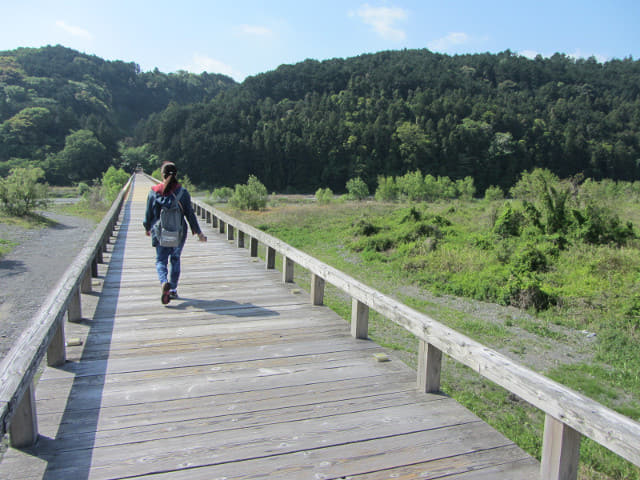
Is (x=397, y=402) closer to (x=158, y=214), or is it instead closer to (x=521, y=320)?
(x=158, y=214)

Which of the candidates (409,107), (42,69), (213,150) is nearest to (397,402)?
(213,150)

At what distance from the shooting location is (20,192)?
2322 cm

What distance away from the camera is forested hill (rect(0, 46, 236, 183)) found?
79938 mm

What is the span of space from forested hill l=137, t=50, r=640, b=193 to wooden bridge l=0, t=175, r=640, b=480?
82.1 meters

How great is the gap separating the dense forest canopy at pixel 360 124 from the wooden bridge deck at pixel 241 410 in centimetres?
8123

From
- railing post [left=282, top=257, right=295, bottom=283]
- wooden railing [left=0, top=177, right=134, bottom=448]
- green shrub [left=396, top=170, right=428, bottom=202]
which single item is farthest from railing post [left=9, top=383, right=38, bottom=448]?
green shrub [left=396, top=170, right=428, bottom=202]

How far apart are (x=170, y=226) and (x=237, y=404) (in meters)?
2.67

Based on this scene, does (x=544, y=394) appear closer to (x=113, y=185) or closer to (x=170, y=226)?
(x=170, y=226)

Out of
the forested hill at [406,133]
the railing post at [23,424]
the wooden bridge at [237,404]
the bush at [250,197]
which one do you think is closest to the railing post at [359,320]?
the wooden bridge at [237,404]

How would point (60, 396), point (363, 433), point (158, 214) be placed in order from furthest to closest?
1. point (158, 214)
2. point (60, 396)
3. point (363, 433)

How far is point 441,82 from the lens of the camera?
382 ft

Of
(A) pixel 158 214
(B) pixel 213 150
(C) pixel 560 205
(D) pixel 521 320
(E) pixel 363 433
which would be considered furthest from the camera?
(B) pixel 213 150

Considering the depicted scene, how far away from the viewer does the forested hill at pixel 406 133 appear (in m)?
86.9

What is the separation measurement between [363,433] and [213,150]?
8617 centimetres
